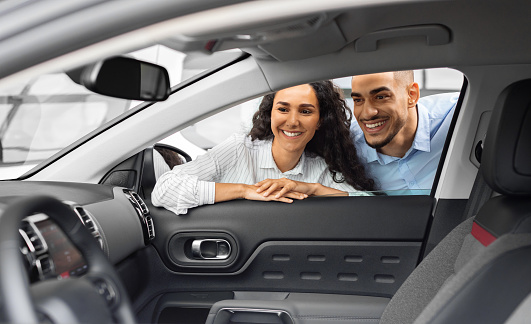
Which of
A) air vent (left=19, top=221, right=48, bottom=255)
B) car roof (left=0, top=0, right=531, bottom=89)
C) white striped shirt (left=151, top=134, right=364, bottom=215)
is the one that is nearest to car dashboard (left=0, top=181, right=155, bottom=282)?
air vent (left=19, top=221, right=48, bottom=255)

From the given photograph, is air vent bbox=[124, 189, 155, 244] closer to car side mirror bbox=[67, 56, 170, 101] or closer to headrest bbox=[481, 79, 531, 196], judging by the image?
car side mirror bbox=[67, 56, 170, 101]

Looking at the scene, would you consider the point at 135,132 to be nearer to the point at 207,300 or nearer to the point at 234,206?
the point at 234,206

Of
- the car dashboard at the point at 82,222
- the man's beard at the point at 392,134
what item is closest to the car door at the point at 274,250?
the car dashboard at the point at 82,222

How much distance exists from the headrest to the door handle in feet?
3.65

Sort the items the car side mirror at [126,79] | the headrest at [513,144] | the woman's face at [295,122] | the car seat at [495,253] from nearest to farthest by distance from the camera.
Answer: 1. the car side mirror at [126,79]
2. the car seat at [495,253]
3. the headrest at [513,144]
4. the woman's face at [295,122]

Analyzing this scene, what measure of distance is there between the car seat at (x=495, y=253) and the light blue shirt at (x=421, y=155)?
2.06ft

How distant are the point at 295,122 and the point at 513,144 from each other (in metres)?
1.34

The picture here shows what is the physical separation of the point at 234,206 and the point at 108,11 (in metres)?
1.46

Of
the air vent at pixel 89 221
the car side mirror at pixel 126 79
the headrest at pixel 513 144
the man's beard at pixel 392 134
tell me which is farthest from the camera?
the man's beard at pixel 392 134

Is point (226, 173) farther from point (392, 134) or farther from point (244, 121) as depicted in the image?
point (392, 134)

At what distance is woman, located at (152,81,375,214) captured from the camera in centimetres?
213

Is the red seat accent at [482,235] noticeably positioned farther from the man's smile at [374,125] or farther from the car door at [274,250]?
the man's smile at [374,125]

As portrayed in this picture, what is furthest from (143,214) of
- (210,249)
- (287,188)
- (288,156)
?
(288,156)

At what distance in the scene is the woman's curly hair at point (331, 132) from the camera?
240cm
